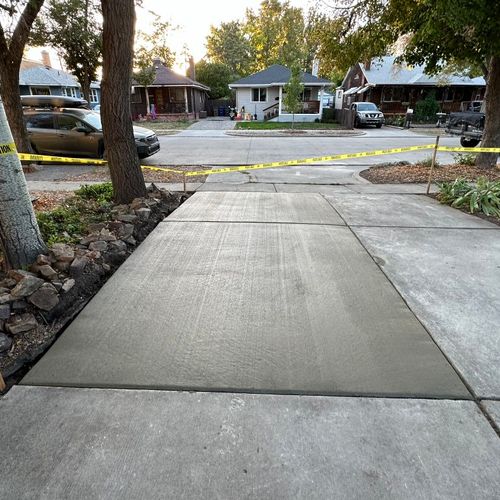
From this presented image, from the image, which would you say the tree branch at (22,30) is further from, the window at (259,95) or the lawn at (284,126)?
the window at (259,95)

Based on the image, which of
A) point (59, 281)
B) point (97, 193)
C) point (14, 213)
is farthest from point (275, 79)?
point (59, 281)

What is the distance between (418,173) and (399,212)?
4.06 metres

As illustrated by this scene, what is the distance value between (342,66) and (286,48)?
44598 millimetres

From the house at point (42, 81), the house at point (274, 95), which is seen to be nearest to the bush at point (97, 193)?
the house at point (274, 95)

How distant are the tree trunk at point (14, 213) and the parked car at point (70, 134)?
27.3ft

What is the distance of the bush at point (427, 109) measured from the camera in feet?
99.9

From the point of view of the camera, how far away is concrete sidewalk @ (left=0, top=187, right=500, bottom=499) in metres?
1.79

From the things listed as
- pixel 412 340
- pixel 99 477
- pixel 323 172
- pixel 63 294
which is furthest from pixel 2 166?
pixel 323 172

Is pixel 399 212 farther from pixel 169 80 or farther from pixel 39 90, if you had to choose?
pixel 39 90

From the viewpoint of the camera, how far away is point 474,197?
20.7 ft

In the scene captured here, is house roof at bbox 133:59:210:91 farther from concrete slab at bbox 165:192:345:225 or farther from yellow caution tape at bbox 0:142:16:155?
yellow caution tape at bbox 0:142:16:155

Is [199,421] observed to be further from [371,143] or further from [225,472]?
[371,143]

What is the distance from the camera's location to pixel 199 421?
6.84ft

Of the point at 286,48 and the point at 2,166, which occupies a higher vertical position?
the point at 286,48
